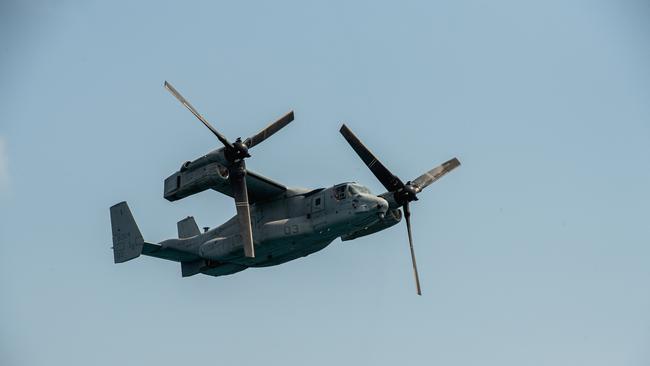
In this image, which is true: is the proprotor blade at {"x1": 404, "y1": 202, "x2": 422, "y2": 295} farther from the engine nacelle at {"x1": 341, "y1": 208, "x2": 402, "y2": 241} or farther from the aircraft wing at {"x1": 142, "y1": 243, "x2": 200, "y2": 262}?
the aircraft wing at {"x1": 142, "y1": 243, "x2": 200, "y2": 262}

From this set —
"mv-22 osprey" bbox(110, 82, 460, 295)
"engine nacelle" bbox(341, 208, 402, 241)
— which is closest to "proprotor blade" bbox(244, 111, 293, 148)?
"mv-22 osprey" bbox(110, 82, 460, 295)

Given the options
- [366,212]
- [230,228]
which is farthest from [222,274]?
[366,212]

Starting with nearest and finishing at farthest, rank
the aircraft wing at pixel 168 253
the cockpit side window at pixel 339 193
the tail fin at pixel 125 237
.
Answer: the cockpit side window at pixel 339 193, the tail fin at pixel 125 237, the aircraft wing at pixel 168 253

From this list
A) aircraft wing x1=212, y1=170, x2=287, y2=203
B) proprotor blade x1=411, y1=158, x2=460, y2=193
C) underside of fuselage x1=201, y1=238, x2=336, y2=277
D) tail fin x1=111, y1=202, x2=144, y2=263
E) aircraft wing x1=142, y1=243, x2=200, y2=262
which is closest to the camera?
aircraft wing x1=212, y1=170, x2=287, y2=203

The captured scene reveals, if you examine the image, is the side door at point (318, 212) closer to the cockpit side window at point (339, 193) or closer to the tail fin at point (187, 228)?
the cockpit side window at point (339, 193)

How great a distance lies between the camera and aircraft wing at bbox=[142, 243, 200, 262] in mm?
47562

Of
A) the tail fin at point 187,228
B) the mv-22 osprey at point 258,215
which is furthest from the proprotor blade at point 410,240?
the tail fin at point 187,228

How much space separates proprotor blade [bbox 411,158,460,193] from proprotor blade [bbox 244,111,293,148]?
763 cm

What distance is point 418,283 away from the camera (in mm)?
49156

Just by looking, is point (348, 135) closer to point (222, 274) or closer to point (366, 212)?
point (366, 212)

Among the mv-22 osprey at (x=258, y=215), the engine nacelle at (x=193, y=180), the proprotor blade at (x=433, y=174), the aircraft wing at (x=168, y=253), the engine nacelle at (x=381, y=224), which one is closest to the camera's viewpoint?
the engine nacelle at (x=193, y=180)

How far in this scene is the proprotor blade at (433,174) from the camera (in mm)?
49616

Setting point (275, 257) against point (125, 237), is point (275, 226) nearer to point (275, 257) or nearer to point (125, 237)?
point (275, 257)

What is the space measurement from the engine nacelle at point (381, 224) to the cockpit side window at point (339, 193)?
4405 millimetres
